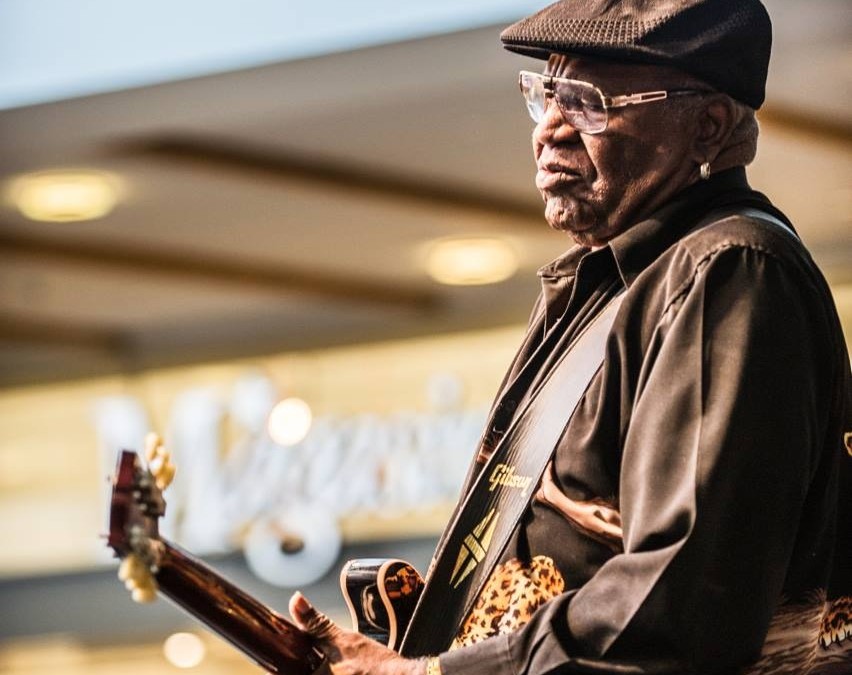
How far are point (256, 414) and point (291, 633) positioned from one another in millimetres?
7224

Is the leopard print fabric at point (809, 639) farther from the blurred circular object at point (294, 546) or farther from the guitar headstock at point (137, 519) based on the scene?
the blurred circular object at point (294, 546)

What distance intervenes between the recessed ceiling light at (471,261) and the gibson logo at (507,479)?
5.73 meters

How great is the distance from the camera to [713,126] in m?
2.19

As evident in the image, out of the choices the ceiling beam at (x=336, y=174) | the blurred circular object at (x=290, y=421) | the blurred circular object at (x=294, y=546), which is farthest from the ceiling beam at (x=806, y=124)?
the blurred circular object at (x=290, y=421)

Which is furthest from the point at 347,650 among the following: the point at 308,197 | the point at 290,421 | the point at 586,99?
the point at 290,421

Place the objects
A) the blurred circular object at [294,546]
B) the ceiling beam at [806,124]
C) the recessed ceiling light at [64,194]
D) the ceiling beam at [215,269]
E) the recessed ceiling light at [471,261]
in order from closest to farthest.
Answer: the ceiling beam at [806,124] < the recessed ceiling light at [64,194] < the recessed ceiling light at [471,261] < the ceiling beam at [215,269] < the blurred circular object at [294,546]

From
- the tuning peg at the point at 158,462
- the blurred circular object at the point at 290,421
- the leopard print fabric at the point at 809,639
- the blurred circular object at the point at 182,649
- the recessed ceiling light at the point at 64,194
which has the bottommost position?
the blurred circular object at the point at 182,649

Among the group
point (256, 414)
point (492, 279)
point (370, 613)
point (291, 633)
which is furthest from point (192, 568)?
point (256, 414)

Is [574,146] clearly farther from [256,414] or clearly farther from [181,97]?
[256,414]

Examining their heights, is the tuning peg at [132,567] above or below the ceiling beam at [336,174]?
below

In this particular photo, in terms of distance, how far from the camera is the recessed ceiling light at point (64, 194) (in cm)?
757

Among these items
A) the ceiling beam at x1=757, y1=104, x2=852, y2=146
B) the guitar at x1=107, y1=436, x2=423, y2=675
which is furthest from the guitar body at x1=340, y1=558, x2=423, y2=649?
the ceiling beam at x1=757, y1=104, x2=852, y2=146

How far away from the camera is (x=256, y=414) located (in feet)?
30.5

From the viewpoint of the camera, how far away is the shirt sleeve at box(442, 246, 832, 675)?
1876 millimetres
